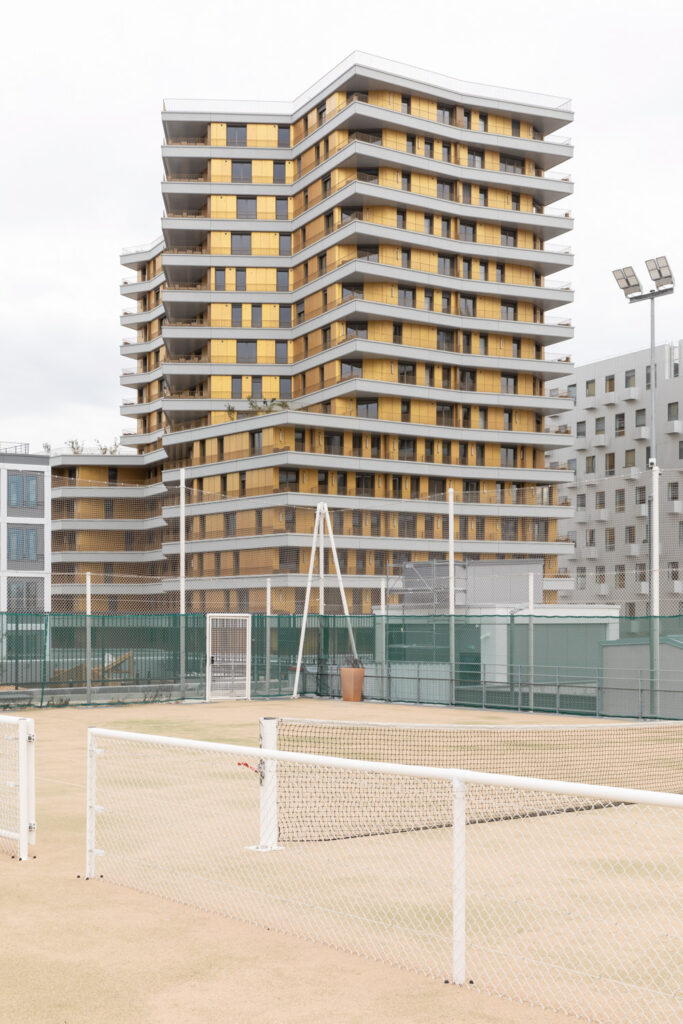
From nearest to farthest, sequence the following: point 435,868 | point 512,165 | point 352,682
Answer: point 435,868, point 352,682, point 512,165

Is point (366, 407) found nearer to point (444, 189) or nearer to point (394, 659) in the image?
point (444, 189)

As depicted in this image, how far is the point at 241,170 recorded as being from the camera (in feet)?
288

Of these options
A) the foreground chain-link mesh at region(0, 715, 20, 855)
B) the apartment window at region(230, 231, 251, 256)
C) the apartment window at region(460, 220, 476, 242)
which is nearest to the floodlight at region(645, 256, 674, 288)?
the apartment window at region(460, 220, 476, 242)

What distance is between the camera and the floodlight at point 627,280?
56719 millimetres

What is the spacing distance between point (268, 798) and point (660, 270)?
51.5 metres

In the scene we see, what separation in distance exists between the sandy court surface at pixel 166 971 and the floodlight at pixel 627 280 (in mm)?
51005

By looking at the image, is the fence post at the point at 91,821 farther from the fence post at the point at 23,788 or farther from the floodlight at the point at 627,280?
the floodlight at the point at 627,280

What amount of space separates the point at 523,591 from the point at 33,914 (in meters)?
39.6

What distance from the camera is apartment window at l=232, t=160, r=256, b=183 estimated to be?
87.7 m

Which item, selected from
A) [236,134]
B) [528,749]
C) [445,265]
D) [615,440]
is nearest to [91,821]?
[528,749]

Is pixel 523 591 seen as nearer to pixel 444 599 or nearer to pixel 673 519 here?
pixel 444 599

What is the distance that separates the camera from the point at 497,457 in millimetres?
84438

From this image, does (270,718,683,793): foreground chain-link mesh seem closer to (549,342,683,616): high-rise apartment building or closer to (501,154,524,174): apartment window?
(549,342,683,616): high-rise apartment building

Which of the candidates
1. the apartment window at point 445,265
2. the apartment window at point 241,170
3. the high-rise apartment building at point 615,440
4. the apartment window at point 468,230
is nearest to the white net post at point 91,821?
the high-rise apartment building at point 615,440
